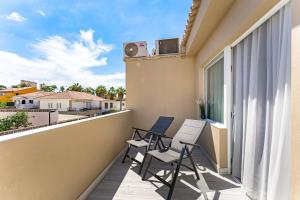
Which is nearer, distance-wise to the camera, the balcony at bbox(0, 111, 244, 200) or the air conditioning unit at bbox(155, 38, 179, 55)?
the balcony at bbox(0, 111, 244, 200)

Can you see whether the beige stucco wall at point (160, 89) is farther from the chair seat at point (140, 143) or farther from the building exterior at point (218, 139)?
the chair seat at point (140, 143)

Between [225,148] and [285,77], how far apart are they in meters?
1.69

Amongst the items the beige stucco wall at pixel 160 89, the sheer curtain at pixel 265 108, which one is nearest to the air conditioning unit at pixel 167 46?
the beige stucco wall at pixel 160 89

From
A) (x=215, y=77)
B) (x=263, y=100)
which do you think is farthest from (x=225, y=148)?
(x=215, y=77)

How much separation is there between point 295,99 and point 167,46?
443 cm

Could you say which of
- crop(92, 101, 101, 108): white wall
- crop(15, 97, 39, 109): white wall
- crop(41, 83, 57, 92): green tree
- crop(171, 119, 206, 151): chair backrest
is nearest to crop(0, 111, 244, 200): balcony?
crop(171, 119, 206, 151): chair backrest

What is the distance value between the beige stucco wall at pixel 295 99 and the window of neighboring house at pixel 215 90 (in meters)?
1.96

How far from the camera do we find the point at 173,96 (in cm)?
533

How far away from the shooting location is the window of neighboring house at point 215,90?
3291 mm

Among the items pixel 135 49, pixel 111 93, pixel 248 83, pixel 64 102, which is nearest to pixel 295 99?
pixel 248 83

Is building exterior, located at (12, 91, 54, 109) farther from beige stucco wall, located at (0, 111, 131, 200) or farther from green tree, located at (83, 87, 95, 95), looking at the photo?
beige stucco wall, located at (0, 111, 131, 200)

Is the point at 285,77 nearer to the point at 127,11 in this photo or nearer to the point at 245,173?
the point at 245,173

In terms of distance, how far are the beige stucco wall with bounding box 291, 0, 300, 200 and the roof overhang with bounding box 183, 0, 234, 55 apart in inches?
50.3

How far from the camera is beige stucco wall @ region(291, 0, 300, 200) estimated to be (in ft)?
4.04
